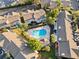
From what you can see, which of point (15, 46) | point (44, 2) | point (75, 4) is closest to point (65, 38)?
point (15, 46)

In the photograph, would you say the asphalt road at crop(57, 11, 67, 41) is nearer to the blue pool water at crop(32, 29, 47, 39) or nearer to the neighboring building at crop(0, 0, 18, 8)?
the blue pool water at crop(32, 29, 47, 39)

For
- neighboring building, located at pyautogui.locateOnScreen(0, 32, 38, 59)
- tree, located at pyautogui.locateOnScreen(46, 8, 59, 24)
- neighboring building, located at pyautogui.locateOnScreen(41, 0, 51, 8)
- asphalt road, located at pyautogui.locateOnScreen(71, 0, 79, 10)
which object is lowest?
neighboring building, located at pyautogui.locateOnScreen(0, 32, 38, 59)

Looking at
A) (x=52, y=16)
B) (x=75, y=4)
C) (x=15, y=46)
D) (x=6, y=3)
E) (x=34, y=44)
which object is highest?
(x=6, y=3)

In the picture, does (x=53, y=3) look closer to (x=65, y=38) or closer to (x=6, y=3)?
(x=65, y=38)

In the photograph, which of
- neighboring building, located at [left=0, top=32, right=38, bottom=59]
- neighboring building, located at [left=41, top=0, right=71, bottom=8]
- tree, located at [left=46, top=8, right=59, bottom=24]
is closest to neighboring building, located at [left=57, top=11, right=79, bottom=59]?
tree, located at [left=46, top=8, right=59, bottom=24]

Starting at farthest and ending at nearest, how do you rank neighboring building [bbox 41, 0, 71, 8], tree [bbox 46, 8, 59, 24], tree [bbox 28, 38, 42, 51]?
neighboring building [bbox 41, 0, 71, 8] → tree [bbox 46, 8, 59, 24] → tree [bbox 28, 38, 42, 51]

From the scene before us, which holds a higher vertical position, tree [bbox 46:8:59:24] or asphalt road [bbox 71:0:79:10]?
asphalt road [bbox 71:0:79:10]

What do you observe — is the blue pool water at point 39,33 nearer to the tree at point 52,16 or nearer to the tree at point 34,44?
the tree at point 52,16

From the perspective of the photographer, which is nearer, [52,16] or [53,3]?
[52,16]
